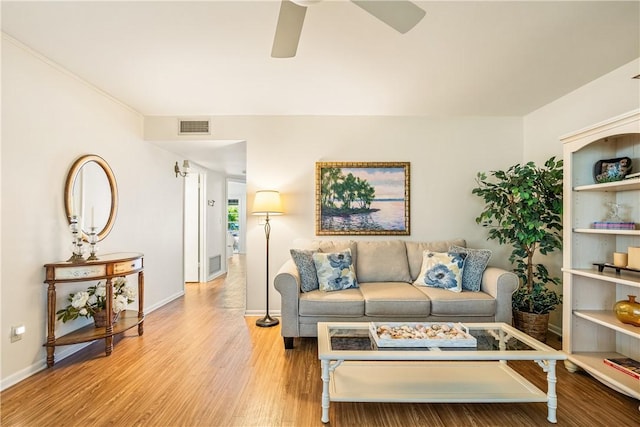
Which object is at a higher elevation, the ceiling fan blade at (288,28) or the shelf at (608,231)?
the ceiling fan blade at (288,28)

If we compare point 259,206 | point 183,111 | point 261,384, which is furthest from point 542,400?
point 183,111

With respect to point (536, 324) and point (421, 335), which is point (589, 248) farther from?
point (421, 335)

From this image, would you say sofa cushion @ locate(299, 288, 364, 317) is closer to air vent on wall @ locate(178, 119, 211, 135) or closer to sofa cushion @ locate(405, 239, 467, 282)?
sofa cushion @ locate(405, 239, 467, 282)

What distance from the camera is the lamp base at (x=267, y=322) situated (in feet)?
11.1

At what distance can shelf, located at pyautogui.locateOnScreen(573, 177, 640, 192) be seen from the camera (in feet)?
6.65

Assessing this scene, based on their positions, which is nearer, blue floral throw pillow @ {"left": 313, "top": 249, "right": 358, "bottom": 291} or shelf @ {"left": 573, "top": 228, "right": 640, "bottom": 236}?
shelf @ {"left": 573, "top": 228, "right": 640, "bottom": 236}

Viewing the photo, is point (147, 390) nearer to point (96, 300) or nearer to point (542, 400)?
point (96, 300)

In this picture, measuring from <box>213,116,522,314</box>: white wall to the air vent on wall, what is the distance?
0.40ft

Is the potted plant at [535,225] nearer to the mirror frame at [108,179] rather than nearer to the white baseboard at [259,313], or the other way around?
the white baseboard at [259,313]

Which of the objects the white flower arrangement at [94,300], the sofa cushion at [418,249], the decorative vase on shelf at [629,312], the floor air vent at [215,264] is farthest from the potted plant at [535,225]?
the floor air vent at [215,264]

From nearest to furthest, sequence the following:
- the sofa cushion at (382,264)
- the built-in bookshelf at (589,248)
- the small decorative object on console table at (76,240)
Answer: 1. the built-in bookshelf at (589,248)
2. the small decorative object on console table at (76,240)
3. the sofa cushion at (382,264)

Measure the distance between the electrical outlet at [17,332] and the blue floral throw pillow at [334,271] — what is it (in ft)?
7.50

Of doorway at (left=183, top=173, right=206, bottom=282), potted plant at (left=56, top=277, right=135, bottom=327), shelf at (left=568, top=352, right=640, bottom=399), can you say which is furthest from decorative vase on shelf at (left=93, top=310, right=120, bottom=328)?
shelf at (left=568, top=352, right=640, bottom=399)

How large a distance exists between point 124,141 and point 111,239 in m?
1.09
